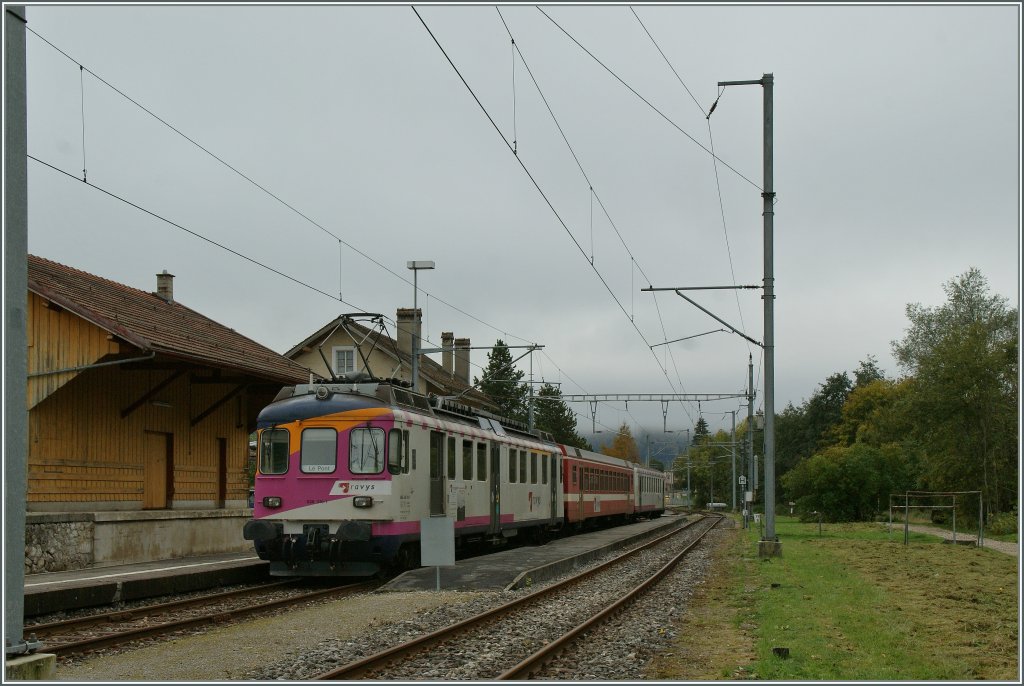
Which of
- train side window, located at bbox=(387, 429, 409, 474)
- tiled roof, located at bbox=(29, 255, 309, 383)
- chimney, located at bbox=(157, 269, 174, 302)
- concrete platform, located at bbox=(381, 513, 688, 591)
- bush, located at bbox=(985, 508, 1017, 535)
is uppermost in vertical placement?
chimney, located at bbox=(157, 269, 174, 302)

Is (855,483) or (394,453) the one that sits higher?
(394,453)

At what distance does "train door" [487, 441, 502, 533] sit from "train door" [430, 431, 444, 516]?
127 inches

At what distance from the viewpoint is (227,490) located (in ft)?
75.8

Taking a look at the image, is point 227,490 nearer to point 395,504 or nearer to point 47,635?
point 395,504

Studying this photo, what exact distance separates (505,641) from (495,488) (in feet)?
36.3

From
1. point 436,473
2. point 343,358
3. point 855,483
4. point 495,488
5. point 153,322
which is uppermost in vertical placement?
point 343,358

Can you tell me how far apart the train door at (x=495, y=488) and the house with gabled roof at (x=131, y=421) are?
4528 millimetres

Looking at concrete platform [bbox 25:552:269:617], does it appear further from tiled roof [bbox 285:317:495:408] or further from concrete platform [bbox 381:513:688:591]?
tiled roof [bbox 285:317:495:408]

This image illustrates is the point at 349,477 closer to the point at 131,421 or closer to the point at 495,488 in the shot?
the point at 131,421

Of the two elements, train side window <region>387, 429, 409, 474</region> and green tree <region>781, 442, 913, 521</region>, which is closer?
train side window <region>387, 429, 409, 474</region>

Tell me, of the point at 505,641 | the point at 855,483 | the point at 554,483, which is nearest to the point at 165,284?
the point at 554,483

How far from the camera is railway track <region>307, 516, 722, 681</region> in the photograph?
29.1ft

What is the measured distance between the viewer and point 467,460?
1966 cm

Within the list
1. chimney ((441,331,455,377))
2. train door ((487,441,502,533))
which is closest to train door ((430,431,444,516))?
train door ((487,441,502,533))
